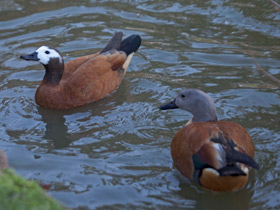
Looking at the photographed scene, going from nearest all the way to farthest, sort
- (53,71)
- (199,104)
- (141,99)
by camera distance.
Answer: (199,104) → (141,99) → (53,71)

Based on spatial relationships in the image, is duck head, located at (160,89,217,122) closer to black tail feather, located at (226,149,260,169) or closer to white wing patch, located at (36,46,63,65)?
black tail feather, located at (226,149,260,169)

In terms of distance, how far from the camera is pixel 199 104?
19.0ft

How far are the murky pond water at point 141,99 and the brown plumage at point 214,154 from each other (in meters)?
0.24

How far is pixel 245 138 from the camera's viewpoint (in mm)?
5113

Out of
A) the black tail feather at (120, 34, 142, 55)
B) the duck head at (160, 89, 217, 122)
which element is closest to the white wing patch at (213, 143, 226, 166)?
the duck head at (160, 89, 217, 122)

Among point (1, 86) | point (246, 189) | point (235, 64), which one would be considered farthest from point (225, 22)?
point (246, 189)

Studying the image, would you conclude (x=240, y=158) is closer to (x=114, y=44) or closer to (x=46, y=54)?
(x=46, y=54)

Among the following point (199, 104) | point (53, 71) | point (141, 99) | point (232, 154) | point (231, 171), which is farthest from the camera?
point (53, 71)

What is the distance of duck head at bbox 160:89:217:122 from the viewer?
5703 millimetres

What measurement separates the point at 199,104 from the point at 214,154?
1.17 m

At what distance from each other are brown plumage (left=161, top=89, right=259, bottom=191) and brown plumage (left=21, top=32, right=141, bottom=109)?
2.41 metres

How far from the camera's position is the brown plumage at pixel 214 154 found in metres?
4.67

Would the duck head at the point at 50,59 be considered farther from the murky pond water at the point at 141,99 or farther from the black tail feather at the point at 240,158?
the black tail feather at the point at 240,158

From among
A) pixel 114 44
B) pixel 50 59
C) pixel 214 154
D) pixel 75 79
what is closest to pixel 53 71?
pixel 50 59
